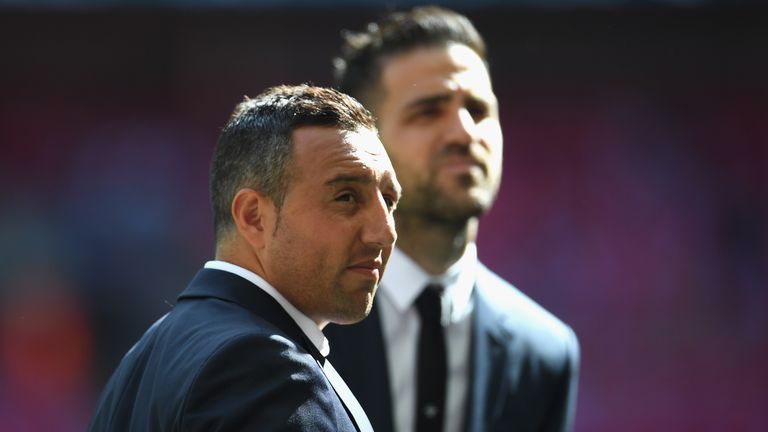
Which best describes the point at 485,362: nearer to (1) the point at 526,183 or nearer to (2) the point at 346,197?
(2) the point at 346,197

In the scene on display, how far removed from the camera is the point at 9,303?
679 centimetres

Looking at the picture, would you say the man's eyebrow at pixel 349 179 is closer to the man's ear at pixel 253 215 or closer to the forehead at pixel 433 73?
the man's ear at pixel 253 215

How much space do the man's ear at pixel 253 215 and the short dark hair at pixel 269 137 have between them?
1cm

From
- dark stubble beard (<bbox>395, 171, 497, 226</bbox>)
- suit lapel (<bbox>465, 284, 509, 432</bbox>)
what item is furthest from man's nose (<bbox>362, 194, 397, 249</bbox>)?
suit lapel (<bbox>465, 284, 509, 432</bbox>)

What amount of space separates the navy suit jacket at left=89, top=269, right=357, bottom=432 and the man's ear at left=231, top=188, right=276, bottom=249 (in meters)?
0.07

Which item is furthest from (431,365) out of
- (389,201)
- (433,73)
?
(389,201)

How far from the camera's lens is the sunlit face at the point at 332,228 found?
1.54 meters

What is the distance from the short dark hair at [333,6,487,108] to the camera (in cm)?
265

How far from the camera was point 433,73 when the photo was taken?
2.57 m

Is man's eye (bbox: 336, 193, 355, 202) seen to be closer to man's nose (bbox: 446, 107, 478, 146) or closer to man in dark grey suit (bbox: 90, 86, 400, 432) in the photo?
man in dark grey suit (bbox: 90, 86, 400, 432)

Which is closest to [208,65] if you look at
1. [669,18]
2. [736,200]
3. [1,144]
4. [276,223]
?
[1,144]

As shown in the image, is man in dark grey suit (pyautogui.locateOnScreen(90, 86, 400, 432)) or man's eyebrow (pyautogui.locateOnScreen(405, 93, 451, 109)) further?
man's eyebrow (pyautogui.locateOnScreen(405, 93, 451, 109))

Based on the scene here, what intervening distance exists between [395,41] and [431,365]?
787 millimetres

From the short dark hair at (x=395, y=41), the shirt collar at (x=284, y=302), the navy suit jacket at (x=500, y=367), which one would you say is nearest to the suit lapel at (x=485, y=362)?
the navy suit jacket at (x=500, y=367)
